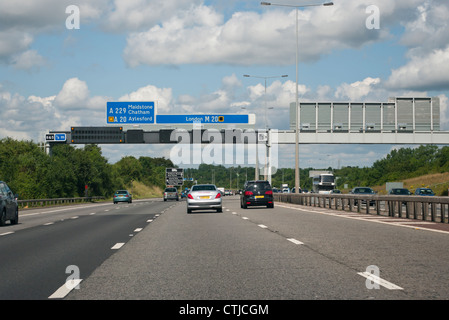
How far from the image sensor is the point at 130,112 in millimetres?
56250

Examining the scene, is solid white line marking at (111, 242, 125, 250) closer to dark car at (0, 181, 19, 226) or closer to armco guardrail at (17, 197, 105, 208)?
dark car at (0, 181, 19, 226)

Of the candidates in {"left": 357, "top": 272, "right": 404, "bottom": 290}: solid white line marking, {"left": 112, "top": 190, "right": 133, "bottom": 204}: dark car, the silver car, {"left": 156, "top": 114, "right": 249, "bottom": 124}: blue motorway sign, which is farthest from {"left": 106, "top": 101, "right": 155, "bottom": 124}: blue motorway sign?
{"left": 357, "top": 272, "right": 404, "bottom": 290}: solid white line marking

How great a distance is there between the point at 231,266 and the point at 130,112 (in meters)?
47.7

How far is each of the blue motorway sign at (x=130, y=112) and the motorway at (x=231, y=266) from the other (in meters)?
→ 40.4

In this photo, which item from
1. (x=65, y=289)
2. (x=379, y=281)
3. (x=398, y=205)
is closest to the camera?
(x=65, y=289)

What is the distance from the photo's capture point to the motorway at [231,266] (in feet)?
24.3

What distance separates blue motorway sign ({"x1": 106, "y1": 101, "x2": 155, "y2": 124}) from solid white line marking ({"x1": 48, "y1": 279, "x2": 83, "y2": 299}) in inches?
1909

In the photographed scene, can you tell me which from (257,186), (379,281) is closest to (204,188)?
(257,186)

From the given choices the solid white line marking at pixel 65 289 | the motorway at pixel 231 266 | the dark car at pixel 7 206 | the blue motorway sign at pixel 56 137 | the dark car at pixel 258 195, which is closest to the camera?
the solid white line marking at pixel 65 289

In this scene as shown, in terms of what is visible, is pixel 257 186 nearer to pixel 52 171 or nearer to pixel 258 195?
pixel 258 195

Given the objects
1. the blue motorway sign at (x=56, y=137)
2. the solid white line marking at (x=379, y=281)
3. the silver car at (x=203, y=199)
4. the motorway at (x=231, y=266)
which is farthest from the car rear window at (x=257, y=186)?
the blue motorway sign at (x=56, y=137)

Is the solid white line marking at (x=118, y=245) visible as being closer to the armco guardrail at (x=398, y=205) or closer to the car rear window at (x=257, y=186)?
the armco guardrail at (x=398, y=205)

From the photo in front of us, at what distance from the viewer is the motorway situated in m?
7.39
